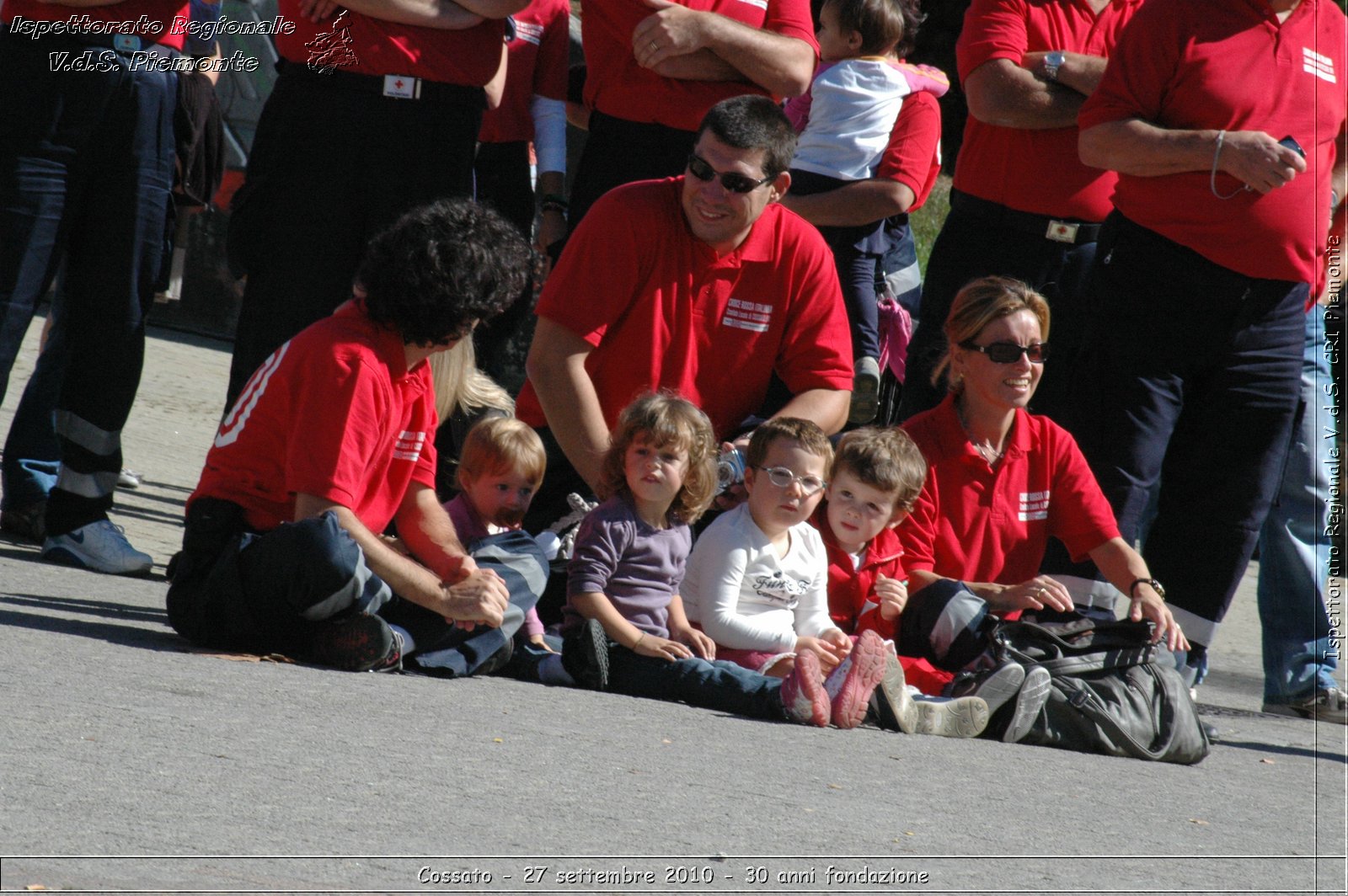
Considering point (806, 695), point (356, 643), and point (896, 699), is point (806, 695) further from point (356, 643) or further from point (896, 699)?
point (356, 643)

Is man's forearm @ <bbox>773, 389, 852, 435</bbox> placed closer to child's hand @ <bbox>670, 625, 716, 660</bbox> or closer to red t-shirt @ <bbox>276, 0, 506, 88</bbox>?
child's hand @ <bbox>670, 625, 716, 660</bbox>

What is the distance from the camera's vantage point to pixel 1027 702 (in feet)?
13.5

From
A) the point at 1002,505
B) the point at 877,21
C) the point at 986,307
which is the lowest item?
the point at 1002,505

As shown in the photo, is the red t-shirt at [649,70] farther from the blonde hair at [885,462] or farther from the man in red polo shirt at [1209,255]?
the blonde hair at [885,462]

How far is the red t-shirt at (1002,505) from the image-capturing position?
15.5ft

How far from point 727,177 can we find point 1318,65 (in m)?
1.67

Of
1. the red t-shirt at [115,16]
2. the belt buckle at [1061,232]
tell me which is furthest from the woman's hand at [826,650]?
the red t-shirt at [115,16]

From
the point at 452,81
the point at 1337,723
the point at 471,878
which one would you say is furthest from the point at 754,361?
the point at 471,878

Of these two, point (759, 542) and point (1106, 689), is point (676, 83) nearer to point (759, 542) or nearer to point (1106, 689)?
point (759, 542)

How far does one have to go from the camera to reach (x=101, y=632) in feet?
12.7

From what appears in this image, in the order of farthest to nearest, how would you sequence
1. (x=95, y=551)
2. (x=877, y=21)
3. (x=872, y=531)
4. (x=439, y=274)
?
1. (x=877, y=21)
2. (x=95, y=551)
3. (x=872, y=531)
4. (x=439, y=274)

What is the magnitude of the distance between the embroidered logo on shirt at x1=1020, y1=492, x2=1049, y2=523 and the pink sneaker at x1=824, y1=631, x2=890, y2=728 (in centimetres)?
101

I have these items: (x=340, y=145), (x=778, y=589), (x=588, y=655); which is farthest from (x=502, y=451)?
(x=340, y=145)

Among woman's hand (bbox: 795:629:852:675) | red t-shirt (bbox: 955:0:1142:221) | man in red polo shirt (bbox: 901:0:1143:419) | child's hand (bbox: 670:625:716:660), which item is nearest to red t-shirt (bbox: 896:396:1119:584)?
woman's hand (bbox: 795:629:852:675)
